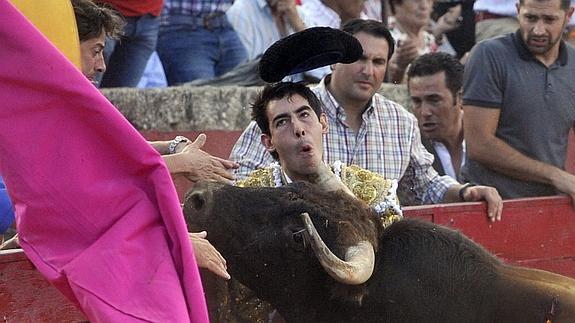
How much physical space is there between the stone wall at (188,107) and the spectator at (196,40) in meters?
0.37

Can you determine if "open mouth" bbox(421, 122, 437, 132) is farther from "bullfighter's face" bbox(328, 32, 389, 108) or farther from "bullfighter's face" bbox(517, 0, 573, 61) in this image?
"bullfighter's face" bbox(328, 32, 389, 108)

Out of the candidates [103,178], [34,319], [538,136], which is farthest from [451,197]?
[103,178]

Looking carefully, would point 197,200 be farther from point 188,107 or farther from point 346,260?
point 188,107

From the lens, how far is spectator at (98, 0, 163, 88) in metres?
6.43

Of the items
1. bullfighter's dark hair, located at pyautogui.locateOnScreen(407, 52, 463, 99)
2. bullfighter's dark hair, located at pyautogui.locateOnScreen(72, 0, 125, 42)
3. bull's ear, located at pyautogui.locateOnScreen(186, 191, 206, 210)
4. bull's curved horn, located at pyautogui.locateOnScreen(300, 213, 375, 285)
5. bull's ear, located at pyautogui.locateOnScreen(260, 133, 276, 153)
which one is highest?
bullfighter's dark hair, located at pyautogui.locateOnScreen(72, 0, 125, 42)

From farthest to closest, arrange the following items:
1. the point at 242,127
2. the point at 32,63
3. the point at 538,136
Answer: the point at 242,127 < the point at 538,136 < the point at 32,63

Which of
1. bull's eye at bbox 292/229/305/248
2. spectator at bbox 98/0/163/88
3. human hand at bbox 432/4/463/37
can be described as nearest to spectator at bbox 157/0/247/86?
spectator at bbox 98/0/163/88

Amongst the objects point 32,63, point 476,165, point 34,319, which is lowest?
point 476,165

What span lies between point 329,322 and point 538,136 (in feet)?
8.35

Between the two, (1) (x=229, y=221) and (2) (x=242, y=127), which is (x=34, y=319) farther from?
(2) (x=242, y=127)

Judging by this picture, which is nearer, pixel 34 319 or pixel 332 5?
pixel 34 319

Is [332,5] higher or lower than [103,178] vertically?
lower

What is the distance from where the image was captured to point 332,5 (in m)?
7.30

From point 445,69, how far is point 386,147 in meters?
1.32
